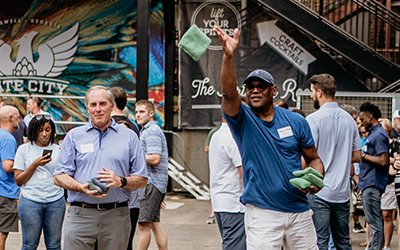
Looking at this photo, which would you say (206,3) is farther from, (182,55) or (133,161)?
(133,161)

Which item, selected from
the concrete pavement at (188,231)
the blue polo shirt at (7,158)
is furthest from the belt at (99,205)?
the concrete pavement at (188,231)

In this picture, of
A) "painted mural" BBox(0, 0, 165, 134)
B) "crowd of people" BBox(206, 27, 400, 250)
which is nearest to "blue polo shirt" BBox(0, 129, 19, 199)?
"crowd of people" BBox(206, 27, 400, 250)

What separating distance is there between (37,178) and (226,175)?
2.04 metres

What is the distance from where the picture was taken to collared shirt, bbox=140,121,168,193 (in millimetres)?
5719

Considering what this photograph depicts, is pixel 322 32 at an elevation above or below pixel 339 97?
above

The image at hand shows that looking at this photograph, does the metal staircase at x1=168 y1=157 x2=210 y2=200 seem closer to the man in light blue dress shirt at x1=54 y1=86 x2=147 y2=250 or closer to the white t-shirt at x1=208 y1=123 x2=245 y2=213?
the white t-shirt at x1=208 y1=123 x2=245 y2=213

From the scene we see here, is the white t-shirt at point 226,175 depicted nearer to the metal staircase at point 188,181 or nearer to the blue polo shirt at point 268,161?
the blue polo shirt at point 268,161

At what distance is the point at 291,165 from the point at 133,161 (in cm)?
137

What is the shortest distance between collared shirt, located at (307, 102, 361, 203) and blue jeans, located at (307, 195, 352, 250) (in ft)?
0.22

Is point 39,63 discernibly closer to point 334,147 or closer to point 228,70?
point 334,147

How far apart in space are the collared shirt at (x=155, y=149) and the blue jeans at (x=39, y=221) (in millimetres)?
1177

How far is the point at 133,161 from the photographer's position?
13.4ft

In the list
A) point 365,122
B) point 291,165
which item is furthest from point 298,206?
point 365,122

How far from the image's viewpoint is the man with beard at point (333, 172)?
4.76 m
